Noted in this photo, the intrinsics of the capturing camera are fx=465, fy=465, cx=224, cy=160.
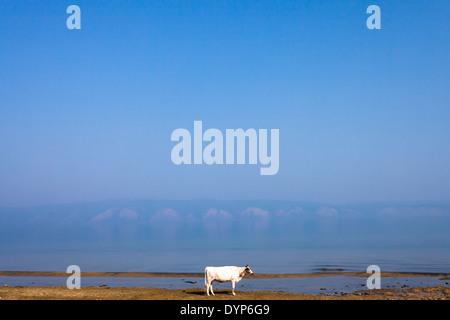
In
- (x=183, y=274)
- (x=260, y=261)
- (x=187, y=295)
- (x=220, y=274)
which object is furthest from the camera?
(x=260, y=261)

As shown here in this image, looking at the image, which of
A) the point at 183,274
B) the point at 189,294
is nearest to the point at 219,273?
the point at 189,294

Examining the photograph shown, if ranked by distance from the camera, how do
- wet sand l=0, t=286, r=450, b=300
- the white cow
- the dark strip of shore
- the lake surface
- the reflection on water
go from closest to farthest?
wet sand l=0, t=286, r=450, b=300 → the white cow → the reflection on water → the dark strip of shore → the lake surface

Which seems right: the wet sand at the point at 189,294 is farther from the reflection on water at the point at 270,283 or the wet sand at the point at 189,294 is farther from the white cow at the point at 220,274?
the reflection on water at the point at 270,283

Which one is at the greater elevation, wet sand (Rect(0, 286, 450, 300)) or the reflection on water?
wet sand (Rect(0, 286, 450, 300))

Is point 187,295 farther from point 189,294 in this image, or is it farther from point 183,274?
point 183,274

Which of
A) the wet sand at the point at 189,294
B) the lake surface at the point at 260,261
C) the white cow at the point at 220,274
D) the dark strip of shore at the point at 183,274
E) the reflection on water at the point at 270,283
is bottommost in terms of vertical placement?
the lake surface at the point at 260,261

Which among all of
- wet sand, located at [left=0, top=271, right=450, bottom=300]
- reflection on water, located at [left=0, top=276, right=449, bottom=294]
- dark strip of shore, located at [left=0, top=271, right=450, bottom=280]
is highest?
wet sand, located at [left=0, top=271, right=450, bottom=300]

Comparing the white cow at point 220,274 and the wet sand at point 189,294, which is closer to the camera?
the wet sand at point 189,294

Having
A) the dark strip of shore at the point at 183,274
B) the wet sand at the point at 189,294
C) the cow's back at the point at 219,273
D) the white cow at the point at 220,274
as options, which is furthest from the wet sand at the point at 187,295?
the dark strip of shore at the point at 183,274

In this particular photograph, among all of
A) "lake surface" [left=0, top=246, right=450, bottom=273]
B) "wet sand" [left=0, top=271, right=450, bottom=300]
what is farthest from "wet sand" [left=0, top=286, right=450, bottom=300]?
"lake surface" [left=0, top=246, right=450, bottom=273]

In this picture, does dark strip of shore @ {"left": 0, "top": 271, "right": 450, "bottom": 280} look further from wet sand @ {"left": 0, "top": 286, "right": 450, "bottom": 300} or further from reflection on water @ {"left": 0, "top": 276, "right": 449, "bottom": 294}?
wet sand @ {"left": 0, "top": 286, "right": 450, "bottom": 300}

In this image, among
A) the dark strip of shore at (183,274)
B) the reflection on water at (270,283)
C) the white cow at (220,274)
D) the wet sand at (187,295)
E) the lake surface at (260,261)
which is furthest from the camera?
the lake surface at (260,261)

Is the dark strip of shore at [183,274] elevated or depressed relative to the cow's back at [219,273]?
depressed
